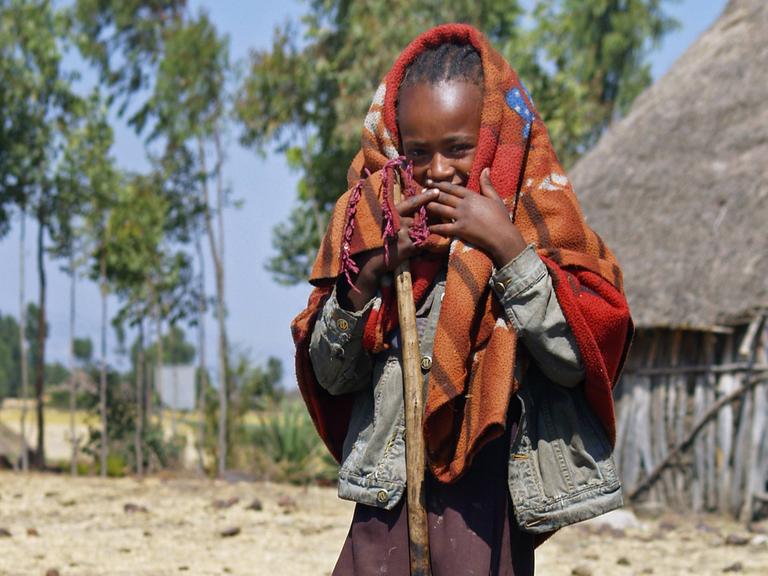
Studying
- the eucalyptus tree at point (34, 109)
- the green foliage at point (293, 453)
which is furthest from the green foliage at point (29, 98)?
the green foliage at point (293, 453)

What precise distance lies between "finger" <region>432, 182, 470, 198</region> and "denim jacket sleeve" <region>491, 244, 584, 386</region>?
0.16 m

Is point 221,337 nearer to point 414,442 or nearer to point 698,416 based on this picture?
point 698,416

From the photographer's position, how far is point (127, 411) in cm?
1345

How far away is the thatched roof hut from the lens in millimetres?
9070

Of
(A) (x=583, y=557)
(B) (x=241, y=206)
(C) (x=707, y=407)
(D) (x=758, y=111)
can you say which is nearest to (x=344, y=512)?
(A) (x=583, y=557)

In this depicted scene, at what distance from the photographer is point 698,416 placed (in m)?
9.52

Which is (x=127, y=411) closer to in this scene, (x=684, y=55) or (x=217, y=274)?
(x=217, y=274)

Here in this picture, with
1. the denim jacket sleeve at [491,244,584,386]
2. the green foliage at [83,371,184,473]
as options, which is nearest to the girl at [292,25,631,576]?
the denim jacket sleeve at [491,244,584,386]

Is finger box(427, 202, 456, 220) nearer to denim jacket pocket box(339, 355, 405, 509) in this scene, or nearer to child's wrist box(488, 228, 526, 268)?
child's wrist box(488, 228, 526, 268)

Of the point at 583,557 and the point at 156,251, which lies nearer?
the point at 583,557

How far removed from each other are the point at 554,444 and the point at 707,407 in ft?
25.6

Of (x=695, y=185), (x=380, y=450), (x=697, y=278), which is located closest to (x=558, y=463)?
(x=380, y=450)

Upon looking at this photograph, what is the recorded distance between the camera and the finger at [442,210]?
6.74 ft

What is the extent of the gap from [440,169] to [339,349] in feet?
1.39
